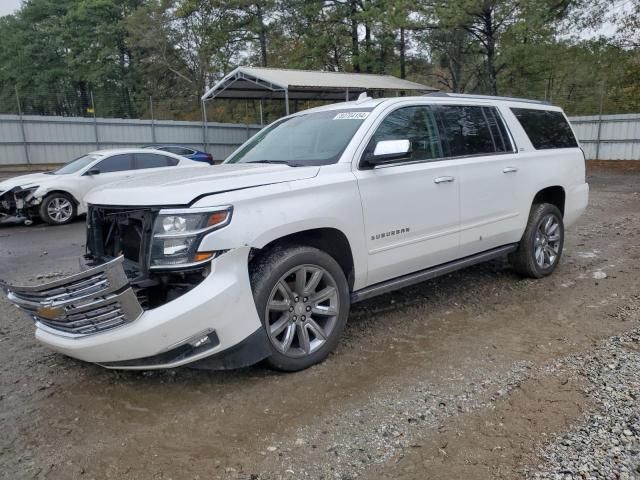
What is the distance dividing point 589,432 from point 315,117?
3061mm

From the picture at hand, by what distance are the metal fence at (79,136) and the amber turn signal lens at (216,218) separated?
69.4 feet

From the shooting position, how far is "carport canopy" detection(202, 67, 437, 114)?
739 inches

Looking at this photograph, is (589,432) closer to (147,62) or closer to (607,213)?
(607,213)

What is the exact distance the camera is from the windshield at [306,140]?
3805 millimetres

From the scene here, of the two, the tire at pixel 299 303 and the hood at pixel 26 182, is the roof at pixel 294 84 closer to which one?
the hood at pixel 26 182

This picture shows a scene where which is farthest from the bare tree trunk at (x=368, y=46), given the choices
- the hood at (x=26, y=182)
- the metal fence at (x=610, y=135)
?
the hood at (x=26, y=182)

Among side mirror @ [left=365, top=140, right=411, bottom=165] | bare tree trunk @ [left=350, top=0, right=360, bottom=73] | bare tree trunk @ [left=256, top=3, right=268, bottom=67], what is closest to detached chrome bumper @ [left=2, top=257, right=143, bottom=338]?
side mirror @ [left=365, top=140, right=411, bottom=165]

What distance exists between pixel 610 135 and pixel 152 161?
58.3ft

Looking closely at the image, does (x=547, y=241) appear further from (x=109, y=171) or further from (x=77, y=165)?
(x=77, y=165)

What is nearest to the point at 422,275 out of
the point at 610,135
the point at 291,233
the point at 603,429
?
the point at 291,233

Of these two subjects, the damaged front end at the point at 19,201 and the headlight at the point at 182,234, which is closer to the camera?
the headlight at the point at 182,234

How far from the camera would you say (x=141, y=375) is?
3389 millimetres

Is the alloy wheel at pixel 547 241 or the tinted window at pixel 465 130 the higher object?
the tinted window at pixel 465 130

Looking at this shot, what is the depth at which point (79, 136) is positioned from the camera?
72.0 feet
